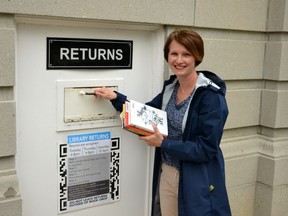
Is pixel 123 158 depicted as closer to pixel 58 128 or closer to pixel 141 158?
pixel 141 158

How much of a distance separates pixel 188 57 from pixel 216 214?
3.92ft

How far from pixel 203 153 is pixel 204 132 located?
0.49 feet

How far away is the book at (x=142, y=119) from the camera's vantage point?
9.71 ft

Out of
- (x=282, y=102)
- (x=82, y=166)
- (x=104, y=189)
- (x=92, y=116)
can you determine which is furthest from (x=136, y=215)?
(x=282, y=102)

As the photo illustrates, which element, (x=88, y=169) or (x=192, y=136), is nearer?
(x=192, y=136)

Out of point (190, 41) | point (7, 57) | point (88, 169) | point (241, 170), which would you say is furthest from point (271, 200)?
point (7, 57)

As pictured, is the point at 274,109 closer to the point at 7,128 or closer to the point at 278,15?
the point at 278,15

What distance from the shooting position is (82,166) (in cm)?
353

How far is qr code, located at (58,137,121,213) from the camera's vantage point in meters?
3.42

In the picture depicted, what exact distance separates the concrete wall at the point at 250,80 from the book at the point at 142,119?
32.1 inches

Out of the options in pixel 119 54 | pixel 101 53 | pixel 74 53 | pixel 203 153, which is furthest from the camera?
pixel 119 54

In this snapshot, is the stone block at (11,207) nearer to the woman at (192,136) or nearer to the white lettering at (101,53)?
the woman at (192,136)

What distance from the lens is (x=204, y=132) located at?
2996mm

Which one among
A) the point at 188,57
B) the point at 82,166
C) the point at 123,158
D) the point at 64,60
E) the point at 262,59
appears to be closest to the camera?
the point at 188,57
